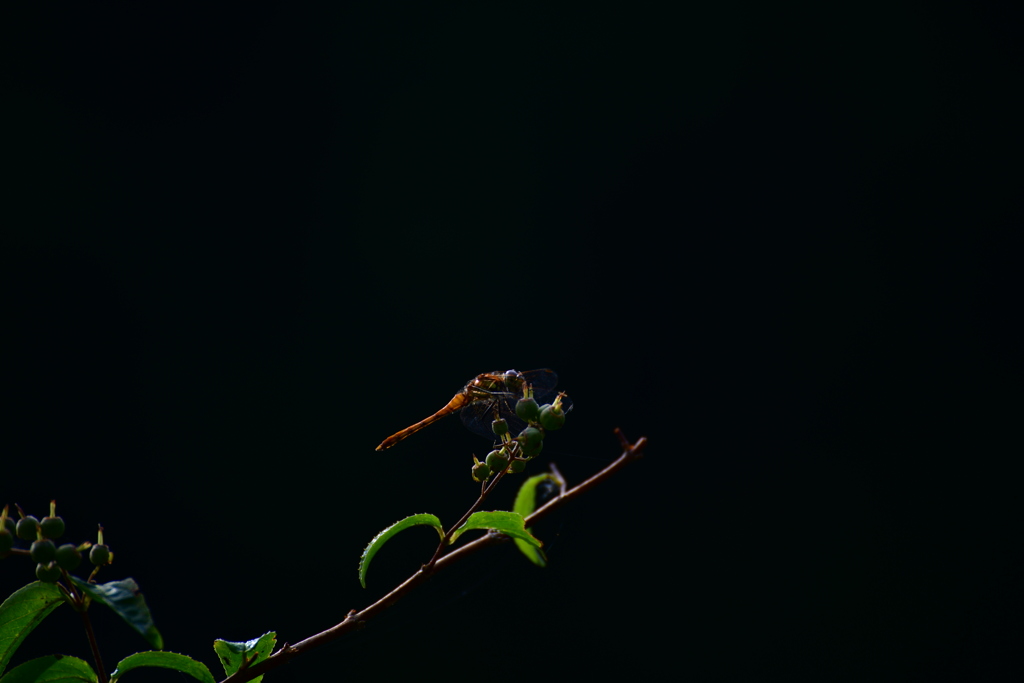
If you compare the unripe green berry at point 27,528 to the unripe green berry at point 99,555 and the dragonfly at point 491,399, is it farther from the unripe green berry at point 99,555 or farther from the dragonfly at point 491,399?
the dragonfly at point 491,399

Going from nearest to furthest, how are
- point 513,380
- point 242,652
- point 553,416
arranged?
point 242,652
point 553,416
point 513,380

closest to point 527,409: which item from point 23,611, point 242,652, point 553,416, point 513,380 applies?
point 553,416

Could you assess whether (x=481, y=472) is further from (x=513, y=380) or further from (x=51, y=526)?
(x=51, y=526)

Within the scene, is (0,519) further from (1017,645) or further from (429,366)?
(1017,645)

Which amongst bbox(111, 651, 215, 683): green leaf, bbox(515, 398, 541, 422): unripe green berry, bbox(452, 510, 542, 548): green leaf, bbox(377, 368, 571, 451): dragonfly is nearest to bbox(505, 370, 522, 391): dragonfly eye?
bbox(377, 368, 571, 451): dragonfly

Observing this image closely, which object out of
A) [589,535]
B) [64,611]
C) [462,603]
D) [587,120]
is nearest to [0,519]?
[64,611]

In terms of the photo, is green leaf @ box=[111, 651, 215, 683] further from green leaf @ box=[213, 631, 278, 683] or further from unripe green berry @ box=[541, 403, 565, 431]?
unripe green berry @ box=[541, 403, 565, 431]

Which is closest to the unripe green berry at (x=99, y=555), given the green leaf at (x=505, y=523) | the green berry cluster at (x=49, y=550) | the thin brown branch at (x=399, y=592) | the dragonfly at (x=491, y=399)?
the green berry cluster at (x=49, y=550)
